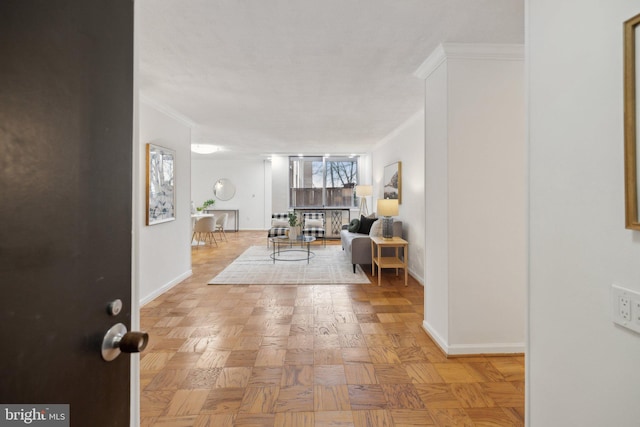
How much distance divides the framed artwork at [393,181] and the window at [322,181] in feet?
8.00

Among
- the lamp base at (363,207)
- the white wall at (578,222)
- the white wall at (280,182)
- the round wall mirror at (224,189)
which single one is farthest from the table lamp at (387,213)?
the round wall mirror at (224,189)

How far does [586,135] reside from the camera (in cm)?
102

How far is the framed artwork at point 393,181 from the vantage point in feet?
17.8

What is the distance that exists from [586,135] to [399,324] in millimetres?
2398

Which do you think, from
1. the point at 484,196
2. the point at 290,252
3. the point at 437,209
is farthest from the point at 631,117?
the point at 290,252

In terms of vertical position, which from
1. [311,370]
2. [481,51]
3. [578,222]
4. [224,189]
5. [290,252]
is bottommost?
[311,370]

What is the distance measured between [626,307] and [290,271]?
→ 14.7ft

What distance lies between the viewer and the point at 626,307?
89cm

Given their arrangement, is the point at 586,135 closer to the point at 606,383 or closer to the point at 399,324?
the point at 606,383

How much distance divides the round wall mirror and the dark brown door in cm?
984

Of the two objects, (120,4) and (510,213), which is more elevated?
(120,4)

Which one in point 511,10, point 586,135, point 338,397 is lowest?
point 338,397

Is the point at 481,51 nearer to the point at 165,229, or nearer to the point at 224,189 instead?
the point at 165,229

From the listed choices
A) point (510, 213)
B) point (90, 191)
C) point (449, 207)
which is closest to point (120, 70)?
point (90, 191)
